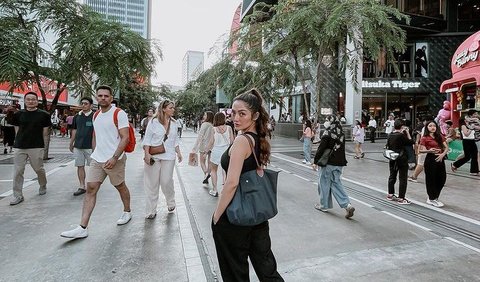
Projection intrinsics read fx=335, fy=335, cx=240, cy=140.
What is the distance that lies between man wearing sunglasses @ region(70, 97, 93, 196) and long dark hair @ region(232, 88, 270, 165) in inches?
216

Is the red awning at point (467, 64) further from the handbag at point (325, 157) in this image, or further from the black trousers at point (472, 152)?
the handbag at point (325, 157)

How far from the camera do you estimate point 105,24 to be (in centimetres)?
975

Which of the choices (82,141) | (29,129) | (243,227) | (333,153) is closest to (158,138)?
(82,141)

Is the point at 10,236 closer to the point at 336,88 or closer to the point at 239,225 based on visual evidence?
the point at 239,225

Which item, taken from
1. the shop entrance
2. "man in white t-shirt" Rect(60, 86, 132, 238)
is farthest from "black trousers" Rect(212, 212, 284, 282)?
the shop entrance

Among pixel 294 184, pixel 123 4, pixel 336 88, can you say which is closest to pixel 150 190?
pixel 294 184

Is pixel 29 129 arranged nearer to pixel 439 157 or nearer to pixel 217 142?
pixel 217 142

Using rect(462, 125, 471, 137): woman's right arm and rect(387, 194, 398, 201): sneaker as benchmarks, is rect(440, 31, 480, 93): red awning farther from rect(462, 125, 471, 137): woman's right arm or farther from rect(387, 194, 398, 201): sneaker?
rect(387, 194, 398, 201): sneaker

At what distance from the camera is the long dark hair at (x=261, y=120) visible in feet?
7.54

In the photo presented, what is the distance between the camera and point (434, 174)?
6.35 metres

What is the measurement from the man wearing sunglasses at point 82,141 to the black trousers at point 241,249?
541 centimetres

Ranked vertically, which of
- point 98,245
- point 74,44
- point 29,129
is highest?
point 74,44

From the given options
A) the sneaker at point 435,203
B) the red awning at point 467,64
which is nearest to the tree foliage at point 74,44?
the sneaker at point 435,203

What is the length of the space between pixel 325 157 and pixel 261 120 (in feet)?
11.4
